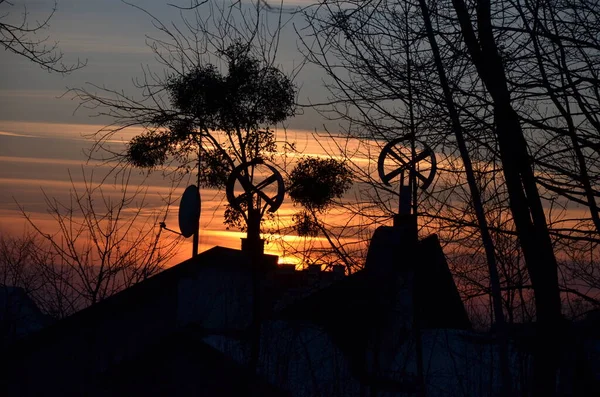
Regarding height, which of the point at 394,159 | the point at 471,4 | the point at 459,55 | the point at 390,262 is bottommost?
the point at 390,262

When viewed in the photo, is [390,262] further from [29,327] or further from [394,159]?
[29,327]

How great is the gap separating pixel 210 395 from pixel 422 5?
314 inches

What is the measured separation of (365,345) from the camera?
650 centimetres

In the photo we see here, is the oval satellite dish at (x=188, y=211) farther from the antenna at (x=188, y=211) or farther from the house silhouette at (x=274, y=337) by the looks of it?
the house silhouette at (x=274, y=337)

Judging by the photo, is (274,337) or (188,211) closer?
(274,337)

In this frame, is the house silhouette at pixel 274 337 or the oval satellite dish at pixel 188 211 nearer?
the house silhouette at pixel 274 337

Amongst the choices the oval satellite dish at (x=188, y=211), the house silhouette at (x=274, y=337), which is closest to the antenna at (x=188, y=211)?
the oval satellite dish at (x=188, y=211)

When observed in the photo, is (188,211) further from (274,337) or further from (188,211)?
(274,337)

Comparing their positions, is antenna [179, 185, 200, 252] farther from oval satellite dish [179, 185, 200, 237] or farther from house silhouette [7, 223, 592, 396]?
house silhouette [7, 223, 592, 396]

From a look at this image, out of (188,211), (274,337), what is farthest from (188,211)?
(274,337)

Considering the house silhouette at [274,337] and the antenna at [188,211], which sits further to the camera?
the antenna at [188,211]

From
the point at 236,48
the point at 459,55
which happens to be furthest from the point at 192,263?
the point at 459,55

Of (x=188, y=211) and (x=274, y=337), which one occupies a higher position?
(x=188, y=211)

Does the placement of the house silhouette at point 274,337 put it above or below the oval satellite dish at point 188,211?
below
